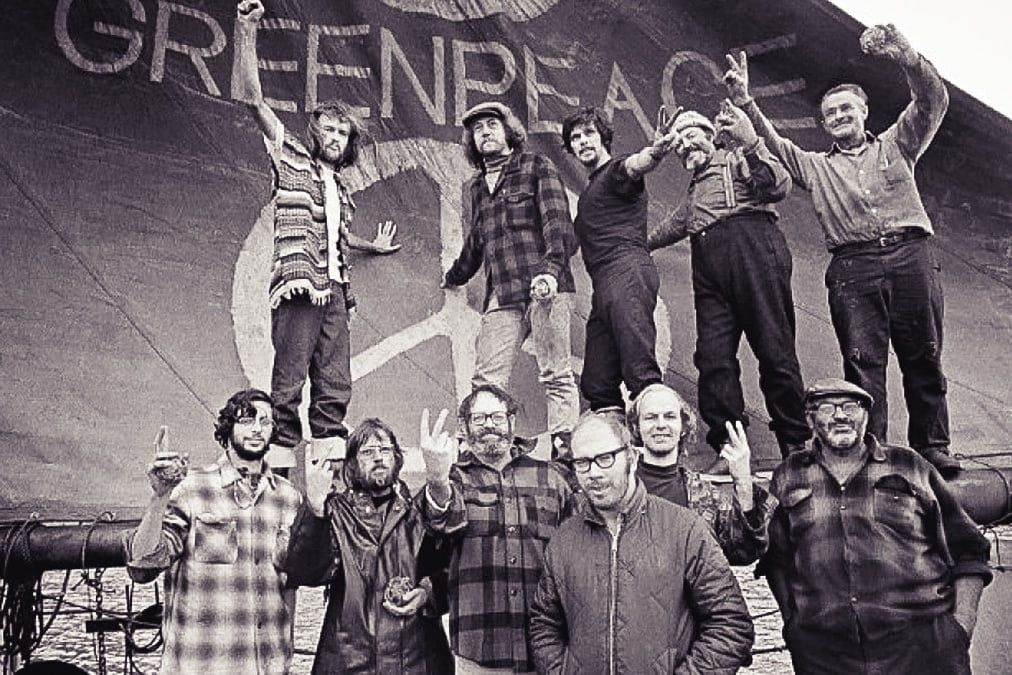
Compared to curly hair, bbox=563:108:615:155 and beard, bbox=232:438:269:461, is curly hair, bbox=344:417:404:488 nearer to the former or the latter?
beard, bbox=232:438:269:461

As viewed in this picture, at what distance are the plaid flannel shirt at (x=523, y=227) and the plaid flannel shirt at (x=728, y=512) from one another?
1347mm

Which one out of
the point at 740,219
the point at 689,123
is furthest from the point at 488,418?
the point at 740,219

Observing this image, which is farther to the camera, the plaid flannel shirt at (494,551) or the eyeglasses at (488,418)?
the eyeglasses at (488,418)

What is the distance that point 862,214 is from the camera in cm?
418

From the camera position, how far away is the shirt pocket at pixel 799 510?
10.5ft

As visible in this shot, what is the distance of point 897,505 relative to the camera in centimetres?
317

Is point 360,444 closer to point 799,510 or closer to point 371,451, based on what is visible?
point 371,451

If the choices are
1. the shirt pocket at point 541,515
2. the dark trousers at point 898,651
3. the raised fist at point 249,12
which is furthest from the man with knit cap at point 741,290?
the raised fist at point 249,12

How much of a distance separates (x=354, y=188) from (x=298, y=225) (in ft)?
4.30

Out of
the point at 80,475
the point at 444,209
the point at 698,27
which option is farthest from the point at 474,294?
the point at 80,475

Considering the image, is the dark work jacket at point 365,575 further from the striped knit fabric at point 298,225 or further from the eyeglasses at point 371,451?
the striped knit fabric at point 298,225

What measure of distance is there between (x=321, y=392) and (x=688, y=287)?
2.09 m

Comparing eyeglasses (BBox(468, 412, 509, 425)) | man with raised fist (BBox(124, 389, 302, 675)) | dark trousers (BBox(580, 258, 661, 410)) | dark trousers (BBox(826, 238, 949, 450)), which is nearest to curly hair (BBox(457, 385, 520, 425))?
eyeglasses (BBox(468, 412, 509, 425))

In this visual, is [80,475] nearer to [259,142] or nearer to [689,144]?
[259,142]
